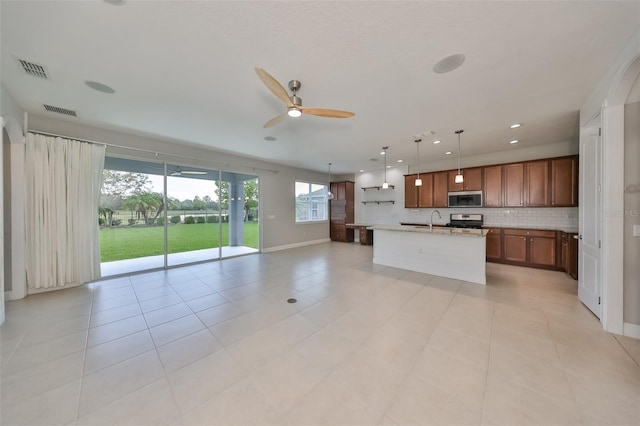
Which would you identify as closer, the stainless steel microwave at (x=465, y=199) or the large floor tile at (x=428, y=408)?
the large floor tile at (x=428, y=408)

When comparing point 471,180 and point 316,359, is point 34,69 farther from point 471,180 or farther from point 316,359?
point 471,180

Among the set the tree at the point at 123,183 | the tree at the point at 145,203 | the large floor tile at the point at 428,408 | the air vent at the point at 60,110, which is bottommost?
the large floor tile at the point at 428,408

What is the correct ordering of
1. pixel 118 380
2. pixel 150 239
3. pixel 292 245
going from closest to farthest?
pixel 118 380
pixel 150 239
pixel 292 245

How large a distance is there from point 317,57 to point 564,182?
19.2 ft

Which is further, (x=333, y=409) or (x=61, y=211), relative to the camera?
(x=61, y=211)

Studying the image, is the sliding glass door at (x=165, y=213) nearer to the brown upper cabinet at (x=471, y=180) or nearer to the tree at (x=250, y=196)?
the tree at (x=250, y=196)

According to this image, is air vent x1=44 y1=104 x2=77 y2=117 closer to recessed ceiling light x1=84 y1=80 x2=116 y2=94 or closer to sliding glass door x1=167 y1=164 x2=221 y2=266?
recessed ceiling light x1=84 y1=80 x2=116 y2=94

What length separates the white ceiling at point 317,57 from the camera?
5.32 ft

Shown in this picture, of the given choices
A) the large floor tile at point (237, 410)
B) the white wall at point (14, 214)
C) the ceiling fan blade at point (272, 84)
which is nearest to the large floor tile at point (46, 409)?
the large floor tile at point (237, 410)

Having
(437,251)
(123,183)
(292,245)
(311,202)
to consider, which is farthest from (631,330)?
(123,183)

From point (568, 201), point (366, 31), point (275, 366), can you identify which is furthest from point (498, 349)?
point (568, 201)

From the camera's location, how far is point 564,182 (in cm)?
450

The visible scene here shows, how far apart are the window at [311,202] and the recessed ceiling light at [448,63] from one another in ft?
19.0

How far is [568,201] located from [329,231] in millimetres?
6658
